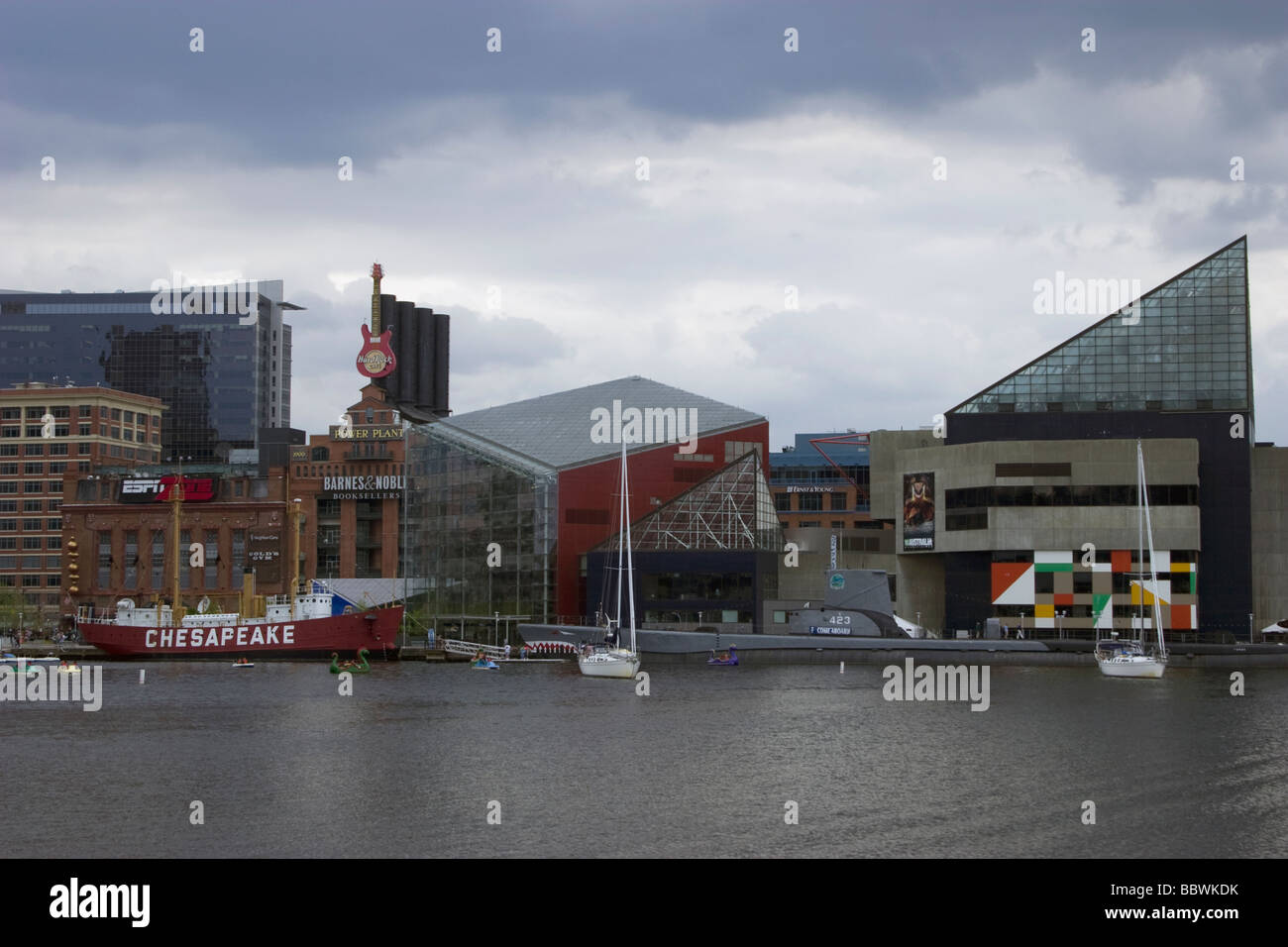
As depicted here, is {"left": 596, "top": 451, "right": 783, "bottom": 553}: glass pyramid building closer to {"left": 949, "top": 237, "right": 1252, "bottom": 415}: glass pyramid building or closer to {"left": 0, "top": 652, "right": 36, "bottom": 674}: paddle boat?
{"left": 949, "top": 237, "right": 1252, "bottom": 415}: glass pyramid building

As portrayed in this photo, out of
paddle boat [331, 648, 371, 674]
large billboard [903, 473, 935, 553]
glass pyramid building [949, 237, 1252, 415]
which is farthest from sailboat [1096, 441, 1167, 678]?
paddle boat [331, 648, 371, 674]

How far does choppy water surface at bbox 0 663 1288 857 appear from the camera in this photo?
4631 cm

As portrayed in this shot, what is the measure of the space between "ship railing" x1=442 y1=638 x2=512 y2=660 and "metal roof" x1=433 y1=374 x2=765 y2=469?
2286cm

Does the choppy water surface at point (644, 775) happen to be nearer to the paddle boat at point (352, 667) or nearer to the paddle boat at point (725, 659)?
the paddle boat at point (352, 667)

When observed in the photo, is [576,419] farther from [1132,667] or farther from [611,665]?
[1132,667]

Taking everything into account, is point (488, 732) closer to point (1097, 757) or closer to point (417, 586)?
point (1097, 757)

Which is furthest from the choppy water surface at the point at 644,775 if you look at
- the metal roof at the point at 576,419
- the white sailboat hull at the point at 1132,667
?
the metal roof at the point at 576,419

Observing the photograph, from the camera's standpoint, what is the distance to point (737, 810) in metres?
51.2
